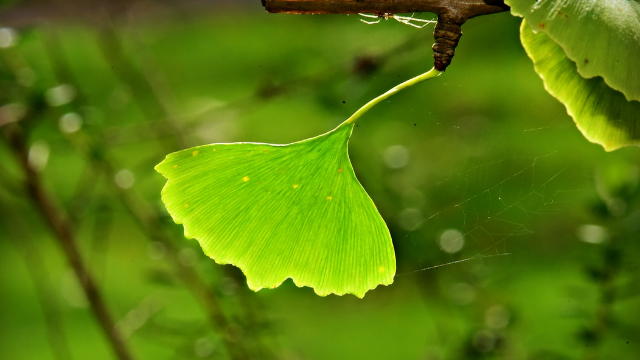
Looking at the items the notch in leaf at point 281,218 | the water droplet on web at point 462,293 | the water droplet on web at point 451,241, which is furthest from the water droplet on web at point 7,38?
the water droplet on web at point 462,293

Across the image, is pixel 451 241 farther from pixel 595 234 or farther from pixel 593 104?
pixel 593 104

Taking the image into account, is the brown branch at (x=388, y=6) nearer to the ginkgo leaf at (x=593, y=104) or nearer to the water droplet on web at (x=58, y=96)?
the ginkgo leaf at (x=593, y=104)

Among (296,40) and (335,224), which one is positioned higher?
(335,224)

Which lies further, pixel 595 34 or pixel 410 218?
pixel 410 218

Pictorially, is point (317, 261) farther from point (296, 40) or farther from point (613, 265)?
point (296, 40)

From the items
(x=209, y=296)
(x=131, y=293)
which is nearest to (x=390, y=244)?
(x=209, y=296)

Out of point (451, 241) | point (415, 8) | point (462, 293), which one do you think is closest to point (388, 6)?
point (415, 8)
